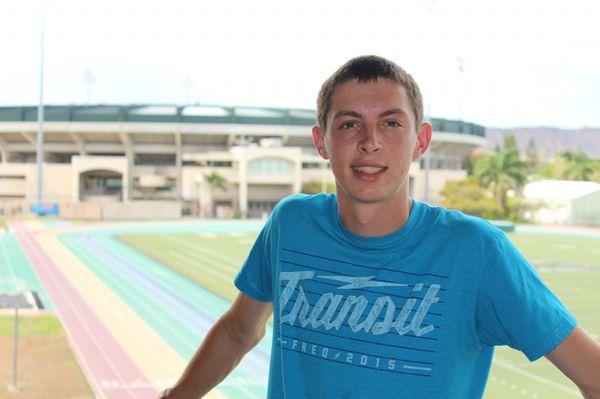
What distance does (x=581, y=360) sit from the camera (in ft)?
2.84

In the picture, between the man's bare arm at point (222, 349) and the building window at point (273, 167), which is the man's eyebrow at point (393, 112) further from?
the building window at point (273, 167)

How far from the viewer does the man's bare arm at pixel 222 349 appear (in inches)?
43.9

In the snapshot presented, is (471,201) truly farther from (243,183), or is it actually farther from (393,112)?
(393,112)

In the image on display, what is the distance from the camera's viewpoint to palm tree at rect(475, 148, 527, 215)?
27.7 m

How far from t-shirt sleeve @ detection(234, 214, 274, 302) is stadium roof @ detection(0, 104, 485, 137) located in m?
32.6

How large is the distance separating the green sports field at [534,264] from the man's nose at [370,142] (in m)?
5.42

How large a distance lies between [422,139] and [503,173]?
27.8 metres

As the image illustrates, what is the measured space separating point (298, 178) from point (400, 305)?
→ 2720 centimetres

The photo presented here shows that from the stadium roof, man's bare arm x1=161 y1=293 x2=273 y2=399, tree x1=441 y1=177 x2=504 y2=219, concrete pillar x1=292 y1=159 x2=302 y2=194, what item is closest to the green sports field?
tree x1=441 y1=177 x2=504 y2=219

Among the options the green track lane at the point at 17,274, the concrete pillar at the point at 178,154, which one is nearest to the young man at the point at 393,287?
the green track lane at the point at 17,274

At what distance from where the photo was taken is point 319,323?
973mm

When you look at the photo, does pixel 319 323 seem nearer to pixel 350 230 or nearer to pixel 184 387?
pixel 350 230

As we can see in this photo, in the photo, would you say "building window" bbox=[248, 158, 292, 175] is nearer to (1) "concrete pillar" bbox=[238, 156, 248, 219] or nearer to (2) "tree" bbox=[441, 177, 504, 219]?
(1) "concrete pillar" bbox=[238, 156, 248, 219]

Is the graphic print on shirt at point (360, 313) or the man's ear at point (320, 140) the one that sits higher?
the man's ear at point (320, 140)
